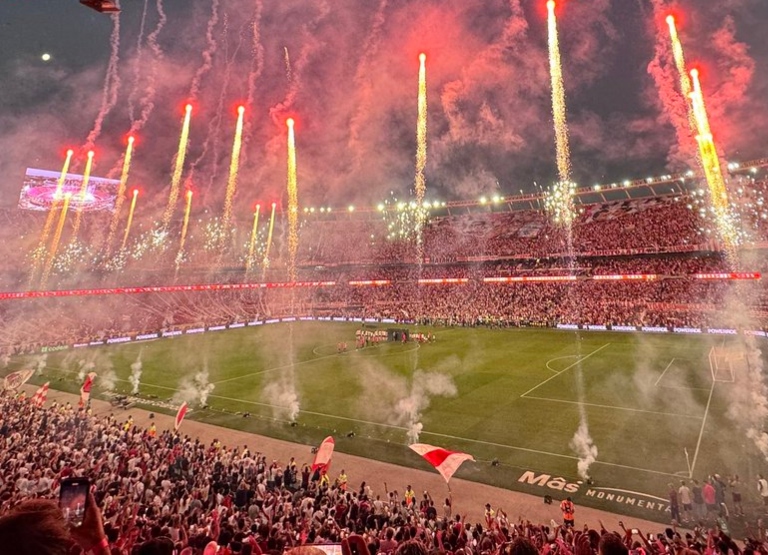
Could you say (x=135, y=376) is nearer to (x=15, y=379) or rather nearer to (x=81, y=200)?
(x=15, y=379)

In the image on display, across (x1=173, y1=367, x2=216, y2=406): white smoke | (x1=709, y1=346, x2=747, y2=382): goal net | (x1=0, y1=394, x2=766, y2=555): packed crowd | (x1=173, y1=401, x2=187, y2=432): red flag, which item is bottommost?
(x1=0, y1=394, x2=766, y2=555): packed crowd

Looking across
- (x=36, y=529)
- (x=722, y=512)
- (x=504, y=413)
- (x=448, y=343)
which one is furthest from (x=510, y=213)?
(x=36, y=529)

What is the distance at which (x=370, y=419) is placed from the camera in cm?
2692

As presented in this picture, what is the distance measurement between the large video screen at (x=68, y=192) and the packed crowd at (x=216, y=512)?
245ft

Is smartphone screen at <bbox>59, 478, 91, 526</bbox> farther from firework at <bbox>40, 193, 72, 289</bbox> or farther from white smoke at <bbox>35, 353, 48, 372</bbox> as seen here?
firework at <bbox>40, 193, 72, 289</bbox>

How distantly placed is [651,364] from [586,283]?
3279 centimetres

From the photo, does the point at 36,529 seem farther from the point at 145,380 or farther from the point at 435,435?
the point at 145,380

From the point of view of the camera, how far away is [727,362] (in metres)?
34.6

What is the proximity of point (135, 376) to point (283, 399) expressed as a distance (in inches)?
676

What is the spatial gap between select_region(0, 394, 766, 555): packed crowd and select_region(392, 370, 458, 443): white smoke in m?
7.16

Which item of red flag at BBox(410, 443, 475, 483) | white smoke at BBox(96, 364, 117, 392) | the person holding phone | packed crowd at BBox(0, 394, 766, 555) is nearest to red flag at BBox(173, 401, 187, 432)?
packed crowd at BBox(0, 394, 766, 555)

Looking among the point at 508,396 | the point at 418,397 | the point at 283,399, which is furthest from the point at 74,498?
the point at 283,399

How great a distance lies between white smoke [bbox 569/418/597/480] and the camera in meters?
19.0

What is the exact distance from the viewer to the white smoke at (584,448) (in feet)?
62.2
